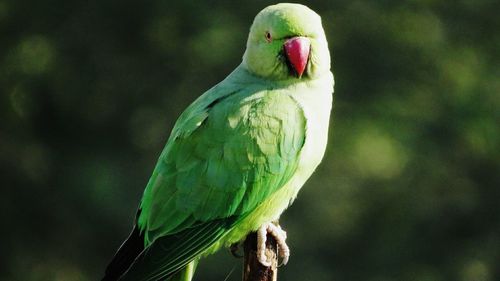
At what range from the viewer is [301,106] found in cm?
541

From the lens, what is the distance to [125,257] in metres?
5.20

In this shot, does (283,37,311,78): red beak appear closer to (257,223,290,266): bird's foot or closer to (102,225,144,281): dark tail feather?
(257,223,290,266): bird's foot

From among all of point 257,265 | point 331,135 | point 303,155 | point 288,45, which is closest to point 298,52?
point 288,45

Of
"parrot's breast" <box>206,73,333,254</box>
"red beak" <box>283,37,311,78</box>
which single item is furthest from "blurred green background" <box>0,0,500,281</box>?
"red beak" <box>283,37,311,78</box>

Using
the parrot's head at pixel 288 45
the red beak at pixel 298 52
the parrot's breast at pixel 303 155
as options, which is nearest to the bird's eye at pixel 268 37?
the parrot's head at pixel 288 45

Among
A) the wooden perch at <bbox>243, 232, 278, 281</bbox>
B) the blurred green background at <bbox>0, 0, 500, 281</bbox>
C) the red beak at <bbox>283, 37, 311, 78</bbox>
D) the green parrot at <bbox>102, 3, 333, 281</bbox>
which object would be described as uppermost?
the red beak at <bbox>283, 37, 311, 78</bbox>

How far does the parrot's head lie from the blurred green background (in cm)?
732

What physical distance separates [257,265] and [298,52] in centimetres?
97

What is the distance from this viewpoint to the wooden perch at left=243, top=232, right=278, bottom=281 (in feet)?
16.4

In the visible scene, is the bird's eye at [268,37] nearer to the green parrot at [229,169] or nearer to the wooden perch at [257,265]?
the green parrot at [229,169]

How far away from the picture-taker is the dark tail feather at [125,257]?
5.14 meters

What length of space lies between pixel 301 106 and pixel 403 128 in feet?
28.1

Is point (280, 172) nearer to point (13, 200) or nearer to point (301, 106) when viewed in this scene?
point (301, 106)

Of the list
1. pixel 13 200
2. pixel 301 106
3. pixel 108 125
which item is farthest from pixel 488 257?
pixel 301 106
